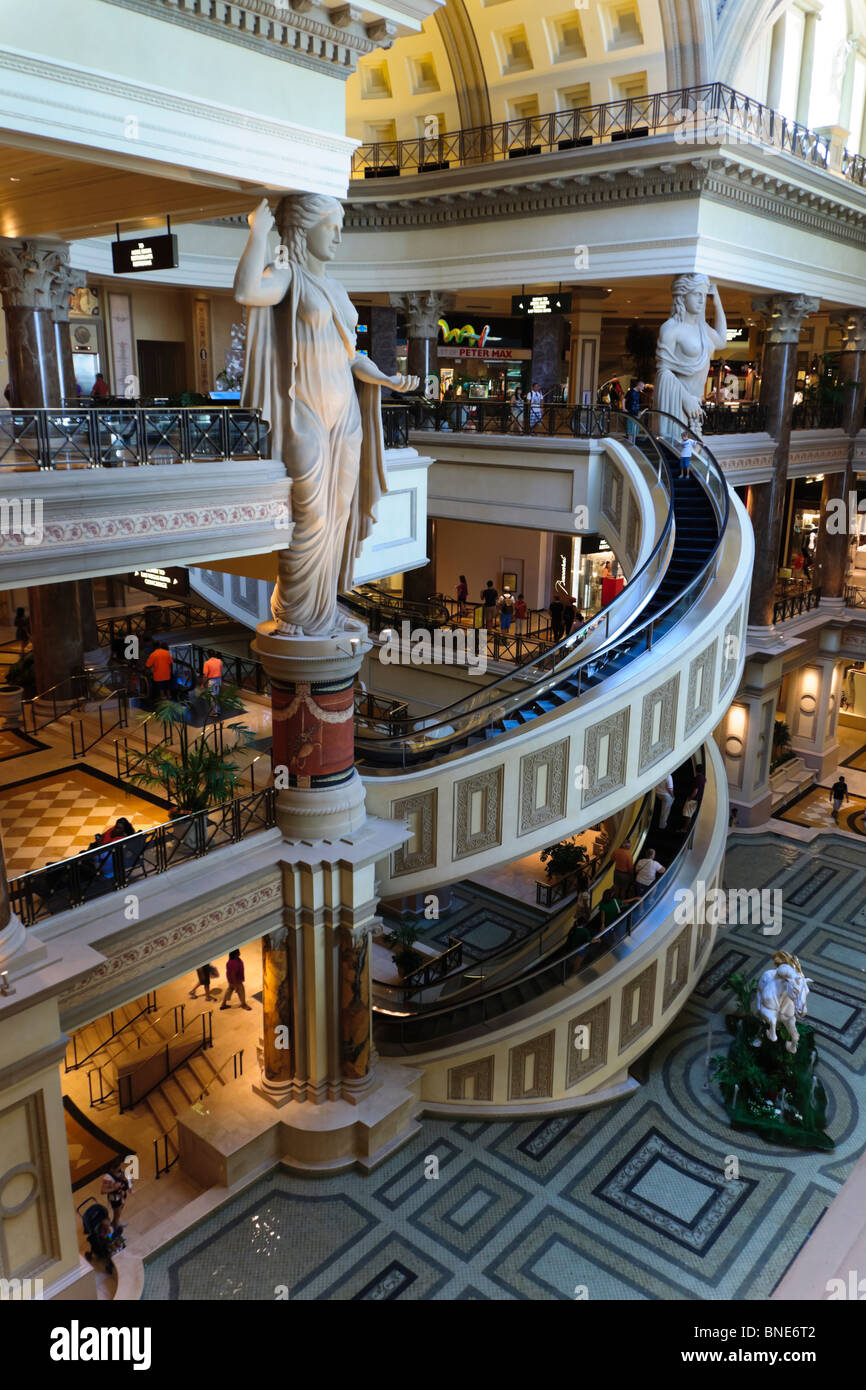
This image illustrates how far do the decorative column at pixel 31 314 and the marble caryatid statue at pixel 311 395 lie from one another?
421 cm

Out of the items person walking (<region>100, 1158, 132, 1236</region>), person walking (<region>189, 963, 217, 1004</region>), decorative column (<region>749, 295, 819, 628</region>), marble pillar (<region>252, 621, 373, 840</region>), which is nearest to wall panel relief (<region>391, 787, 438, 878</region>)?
marble pillar (<region>252, 621, 373, 840</region>)

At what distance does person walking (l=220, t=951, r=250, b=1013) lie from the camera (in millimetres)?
11023

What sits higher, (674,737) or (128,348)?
(128,348)

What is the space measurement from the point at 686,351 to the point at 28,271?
8947 mm

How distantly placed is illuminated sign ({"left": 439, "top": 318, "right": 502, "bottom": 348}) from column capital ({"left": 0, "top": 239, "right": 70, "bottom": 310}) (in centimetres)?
1114

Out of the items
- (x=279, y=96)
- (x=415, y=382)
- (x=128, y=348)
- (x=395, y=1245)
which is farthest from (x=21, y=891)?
(x=128, y=348)

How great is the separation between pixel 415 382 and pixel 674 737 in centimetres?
467

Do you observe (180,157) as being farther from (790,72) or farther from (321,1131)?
(790,72)

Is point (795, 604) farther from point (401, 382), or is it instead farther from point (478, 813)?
point (401, 382)

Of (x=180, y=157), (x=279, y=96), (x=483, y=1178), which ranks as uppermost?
(x=279, y=96)

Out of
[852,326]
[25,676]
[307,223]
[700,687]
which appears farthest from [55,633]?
[852,326]

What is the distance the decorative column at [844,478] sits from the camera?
20641 mm

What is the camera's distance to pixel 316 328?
8.10m

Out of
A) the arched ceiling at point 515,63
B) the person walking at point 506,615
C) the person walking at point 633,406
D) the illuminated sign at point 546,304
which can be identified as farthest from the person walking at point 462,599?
the arched ceiling at point 515,63
